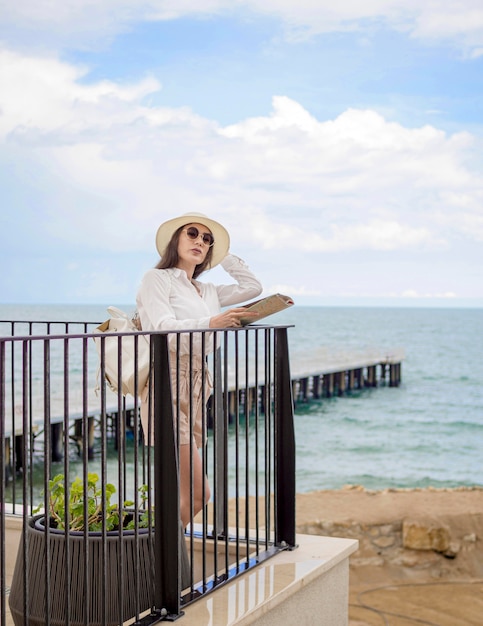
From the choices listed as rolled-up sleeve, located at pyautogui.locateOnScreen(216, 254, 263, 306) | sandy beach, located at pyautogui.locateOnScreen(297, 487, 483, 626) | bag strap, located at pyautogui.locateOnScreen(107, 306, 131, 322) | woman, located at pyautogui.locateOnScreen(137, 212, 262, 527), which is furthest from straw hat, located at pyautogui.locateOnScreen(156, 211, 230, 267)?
sandy beach, located at pyautogui.locateOnScreen(297, 487, 483, 626)

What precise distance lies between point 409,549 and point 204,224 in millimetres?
7308

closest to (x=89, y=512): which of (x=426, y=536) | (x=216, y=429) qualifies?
(x=216, y=429)

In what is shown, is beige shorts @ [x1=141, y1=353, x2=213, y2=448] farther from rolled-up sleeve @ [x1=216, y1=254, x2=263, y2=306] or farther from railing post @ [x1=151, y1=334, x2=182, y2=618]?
rolled-up sleeve @ [x1=216, y1=254, x2=263, y2=306]

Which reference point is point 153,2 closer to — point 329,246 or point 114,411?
point 329,246

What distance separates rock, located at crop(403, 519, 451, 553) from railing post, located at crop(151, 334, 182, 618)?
7.50 metres

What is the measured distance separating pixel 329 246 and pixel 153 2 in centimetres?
2511

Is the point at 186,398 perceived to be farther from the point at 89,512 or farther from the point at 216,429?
the point at 89,512

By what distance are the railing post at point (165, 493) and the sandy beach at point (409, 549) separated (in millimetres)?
4014

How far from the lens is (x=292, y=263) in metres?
72.3

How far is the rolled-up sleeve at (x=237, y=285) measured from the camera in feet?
13.3

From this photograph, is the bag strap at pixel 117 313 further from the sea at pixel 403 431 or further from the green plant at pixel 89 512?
the sea at pixel 403 431

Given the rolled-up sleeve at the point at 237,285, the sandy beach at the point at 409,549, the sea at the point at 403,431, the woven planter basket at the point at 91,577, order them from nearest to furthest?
the woven planter basket at the point at 91,577, the rolled-up sleeve at the point at 237,285, the sandy beach at the point at 409,549, the sea at the point at 403,431

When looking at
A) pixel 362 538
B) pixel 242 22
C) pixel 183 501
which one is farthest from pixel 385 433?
pixel 242 22

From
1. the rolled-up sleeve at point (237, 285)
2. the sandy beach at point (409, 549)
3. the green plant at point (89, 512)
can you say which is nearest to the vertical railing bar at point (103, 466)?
the green plant at point (89, 512)
